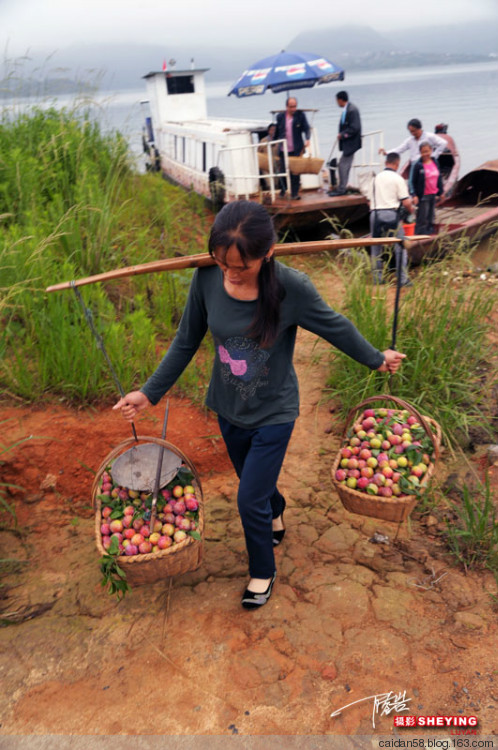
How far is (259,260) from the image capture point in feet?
6.73

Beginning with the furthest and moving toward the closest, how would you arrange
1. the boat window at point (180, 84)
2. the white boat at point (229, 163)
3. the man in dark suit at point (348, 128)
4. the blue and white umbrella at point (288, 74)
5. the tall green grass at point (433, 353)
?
the boat window at point (180, 84) < the blue and white umbrella at point (288, 74) < the white boat at point (229, 163) < the man in dark suit at point (348, 128) < the tall green grass at point (433, 353)

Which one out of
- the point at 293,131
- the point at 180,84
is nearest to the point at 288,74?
the point at 293,131

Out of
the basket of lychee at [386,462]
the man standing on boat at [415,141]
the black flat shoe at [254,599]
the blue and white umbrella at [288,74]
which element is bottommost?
the black flat shoe at [254,599]

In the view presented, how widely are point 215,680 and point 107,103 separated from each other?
6266 millimetres

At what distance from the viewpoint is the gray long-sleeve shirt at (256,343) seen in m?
2.25

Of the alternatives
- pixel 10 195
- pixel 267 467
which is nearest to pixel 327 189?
pixel 10 195

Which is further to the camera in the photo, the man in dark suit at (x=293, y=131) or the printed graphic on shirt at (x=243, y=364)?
the man in dark suit at (x=293, y=131)

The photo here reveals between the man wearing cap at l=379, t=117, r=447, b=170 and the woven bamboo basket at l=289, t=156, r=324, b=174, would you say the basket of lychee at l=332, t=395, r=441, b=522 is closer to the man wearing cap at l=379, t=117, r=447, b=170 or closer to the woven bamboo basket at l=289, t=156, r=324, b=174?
the man wearing cap at l=379, t=117, r=447, b=170

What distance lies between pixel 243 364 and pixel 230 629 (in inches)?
49.4

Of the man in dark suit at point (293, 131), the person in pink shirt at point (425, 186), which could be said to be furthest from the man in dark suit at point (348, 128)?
the person in pink shirt at point (425, 186)

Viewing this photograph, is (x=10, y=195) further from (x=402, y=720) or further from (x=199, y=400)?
(x=402, y=720)

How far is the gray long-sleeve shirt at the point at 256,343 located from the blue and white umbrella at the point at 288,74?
29.0ft

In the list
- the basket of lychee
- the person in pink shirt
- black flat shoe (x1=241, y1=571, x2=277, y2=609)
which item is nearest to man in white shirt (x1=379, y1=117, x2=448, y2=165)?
the person in pink shirt

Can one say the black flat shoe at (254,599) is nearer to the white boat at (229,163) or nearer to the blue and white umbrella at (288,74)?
the white boat at (229,163)
